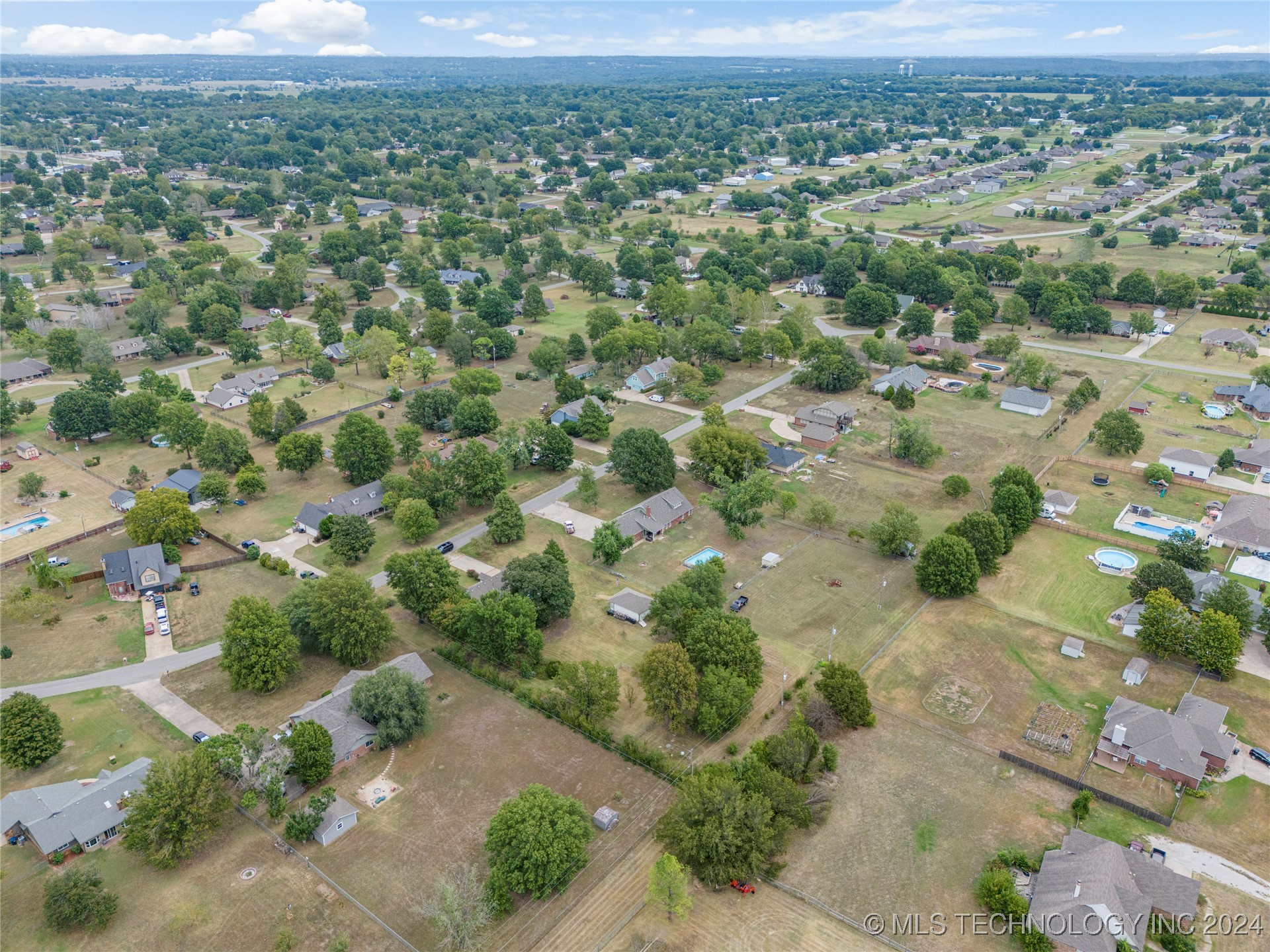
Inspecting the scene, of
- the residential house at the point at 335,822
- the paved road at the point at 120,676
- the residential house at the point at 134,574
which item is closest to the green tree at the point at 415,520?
the paved road at the point at 120,676

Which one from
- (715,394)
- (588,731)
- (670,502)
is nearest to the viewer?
(588,731)

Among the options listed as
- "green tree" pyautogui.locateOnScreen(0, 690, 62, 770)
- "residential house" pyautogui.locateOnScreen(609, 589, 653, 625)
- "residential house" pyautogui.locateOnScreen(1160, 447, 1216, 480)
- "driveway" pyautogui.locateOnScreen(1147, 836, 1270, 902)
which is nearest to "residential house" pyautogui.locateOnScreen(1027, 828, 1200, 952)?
"driveway" pyautogui.locateOnScreen(1147, 836, 1270, 902)

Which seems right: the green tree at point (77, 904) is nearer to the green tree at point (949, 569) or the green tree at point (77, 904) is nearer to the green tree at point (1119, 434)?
the green tree at point (949, 569)

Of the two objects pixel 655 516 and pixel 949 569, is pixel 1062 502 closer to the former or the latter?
pixel 949 569

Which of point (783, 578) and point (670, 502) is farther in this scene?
point (670, 502)

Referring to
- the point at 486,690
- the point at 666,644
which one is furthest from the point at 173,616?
the point at 666,644

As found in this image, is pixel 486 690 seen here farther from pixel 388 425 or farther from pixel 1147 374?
pixel 1147 374

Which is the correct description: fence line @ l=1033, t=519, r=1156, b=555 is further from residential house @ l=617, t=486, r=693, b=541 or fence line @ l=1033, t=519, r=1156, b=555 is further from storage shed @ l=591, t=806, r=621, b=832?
storage shed @ l=591, t=806, r=621, b=832
